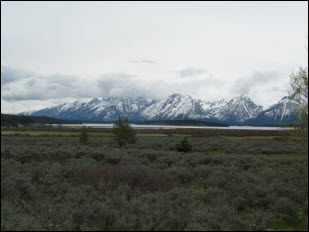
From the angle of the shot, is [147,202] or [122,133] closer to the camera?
[147,202]

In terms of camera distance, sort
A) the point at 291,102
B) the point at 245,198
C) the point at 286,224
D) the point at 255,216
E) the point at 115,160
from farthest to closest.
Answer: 1. the point at 115,160
2. the point at 291,102
3. the point at 245,198
4. the point at 255,216
5. the point at 286,224

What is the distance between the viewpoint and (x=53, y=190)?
10.8 meters

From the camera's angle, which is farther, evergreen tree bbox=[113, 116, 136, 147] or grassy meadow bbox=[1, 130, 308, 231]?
evergreen tree bbox=[113, 116, 136, 147]

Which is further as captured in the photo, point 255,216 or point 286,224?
point 255,216

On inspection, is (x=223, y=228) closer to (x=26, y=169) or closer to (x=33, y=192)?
(x=33, y=192)

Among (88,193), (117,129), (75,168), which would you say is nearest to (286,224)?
(88,193)

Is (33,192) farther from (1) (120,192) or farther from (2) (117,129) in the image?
(2) (117,129)

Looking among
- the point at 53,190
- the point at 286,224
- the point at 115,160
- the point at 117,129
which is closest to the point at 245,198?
the point at 286,224

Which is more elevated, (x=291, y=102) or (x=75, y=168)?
(x=291, y=102)

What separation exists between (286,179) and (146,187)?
836cm

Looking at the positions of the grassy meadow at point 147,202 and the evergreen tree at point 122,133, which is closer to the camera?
the grassy meadow at point 147,202

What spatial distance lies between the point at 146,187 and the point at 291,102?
31.5 ft

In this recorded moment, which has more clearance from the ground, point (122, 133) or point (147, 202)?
point (122, 133)

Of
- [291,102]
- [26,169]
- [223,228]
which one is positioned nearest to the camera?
[223,228]
